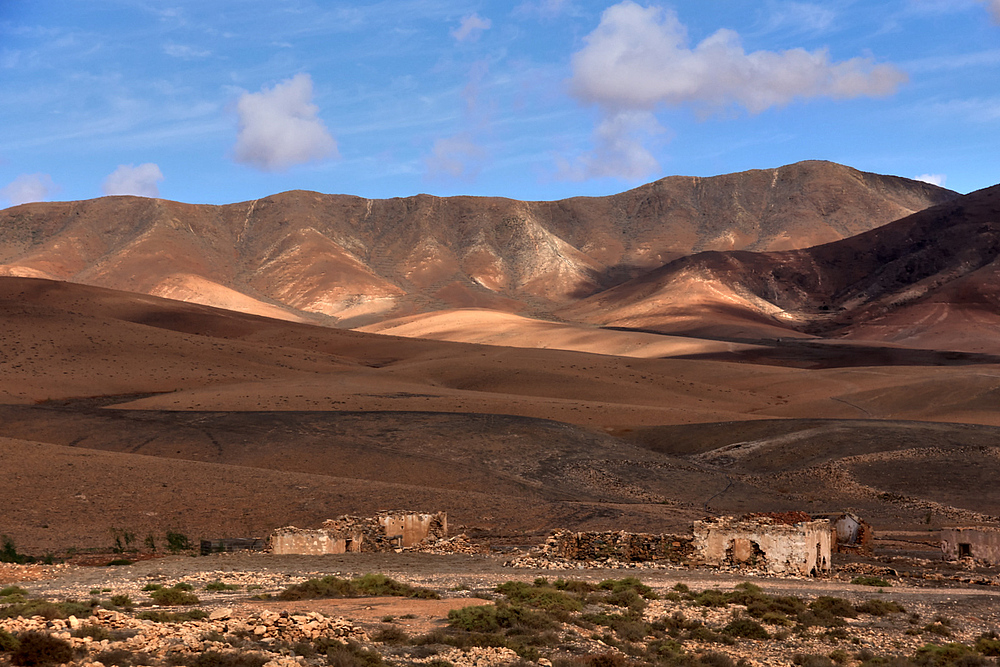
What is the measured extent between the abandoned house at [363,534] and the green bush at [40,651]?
41.8 feet

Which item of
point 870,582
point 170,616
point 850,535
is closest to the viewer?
point 170,616

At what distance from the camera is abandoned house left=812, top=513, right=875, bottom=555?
27922 millimetres

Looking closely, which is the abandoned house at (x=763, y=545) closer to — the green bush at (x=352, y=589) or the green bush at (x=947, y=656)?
the green bush at (x=947, y=656)

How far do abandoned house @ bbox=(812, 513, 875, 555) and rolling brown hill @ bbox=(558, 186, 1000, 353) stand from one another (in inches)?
3632

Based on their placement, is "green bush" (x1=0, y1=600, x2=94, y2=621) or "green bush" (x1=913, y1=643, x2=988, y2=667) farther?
"green bush" (x1=913, y1=643, x2=988, y2=667)

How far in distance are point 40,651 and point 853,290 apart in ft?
490

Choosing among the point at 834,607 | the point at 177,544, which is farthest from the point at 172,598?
the point at 177,544

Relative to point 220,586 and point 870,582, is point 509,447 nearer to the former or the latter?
point 870,582

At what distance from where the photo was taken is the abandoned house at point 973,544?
85.0 ft

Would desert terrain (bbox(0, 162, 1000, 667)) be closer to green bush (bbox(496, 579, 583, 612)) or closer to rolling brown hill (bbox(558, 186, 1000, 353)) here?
green bush (bbox(496, 579, 583, 612))

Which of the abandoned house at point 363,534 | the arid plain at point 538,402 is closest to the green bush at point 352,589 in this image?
the abandoned house at point 363,534

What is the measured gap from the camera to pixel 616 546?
74.8 feet

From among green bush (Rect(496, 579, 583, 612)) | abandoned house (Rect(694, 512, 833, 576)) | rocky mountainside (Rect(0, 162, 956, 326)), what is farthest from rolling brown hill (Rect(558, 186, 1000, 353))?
green bush (Rect(496, 579, 583, 612))

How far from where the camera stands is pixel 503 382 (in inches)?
2913
